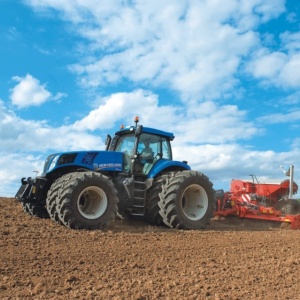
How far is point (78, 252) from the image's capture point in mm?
6402

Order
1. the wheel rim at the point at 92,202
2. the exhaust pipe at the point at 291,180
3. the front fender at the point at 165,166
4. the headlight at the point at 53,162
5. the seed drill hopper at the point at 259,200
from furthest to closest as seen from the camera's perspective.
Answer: the exhaust pipe at the point at 291,180, the seed drill hopper at the point at 259,200, the front fender at the point at 165,166, the headlight at the point at 53,162, the wheel rim at the point at 92,202

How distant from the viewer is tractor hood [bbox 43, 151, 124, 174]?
30.0 feet

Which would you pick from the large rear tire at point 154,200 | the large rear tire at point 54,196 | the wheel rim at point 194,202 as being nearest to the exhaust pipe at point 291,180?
the wheel rim at point 194,202

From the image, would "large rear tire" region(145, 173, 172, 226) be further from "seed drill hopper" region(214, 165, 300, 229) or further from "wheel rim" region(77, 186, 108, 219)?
"seed drill hopper" region(214, 165, 300, 229)

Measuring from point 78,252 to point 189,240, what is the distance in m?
2.32

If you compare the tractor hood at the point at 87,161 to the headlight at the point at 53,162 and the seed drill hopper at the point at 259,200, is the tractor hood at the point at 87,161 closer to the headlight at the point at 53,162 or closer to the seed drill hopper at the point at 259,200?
the headlight at the point at 53,162

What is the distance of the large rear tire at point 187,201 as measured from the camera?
948 cm

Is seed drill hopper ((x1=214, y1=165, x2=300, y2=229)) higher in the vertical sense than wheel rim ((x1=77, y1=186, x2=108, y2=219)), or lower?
higher

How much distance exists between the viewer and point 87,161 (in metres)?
9.38

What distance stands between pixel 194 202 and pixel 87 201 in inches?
108

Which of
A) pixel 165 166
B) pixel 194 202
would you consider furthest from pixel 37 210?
pixel 194 202

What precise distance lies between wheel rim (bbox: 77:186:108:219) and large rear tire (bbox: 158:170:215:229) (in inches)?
55.8

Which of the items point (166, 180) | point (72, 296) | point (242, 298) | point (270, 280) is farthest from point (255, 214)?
point (72, 296)

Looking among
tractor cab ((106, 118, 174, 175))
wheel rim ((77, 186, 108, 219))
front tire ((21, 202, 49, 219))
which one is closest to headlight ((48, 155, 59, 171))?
wheel rim ((77, 186, 108, 219))
